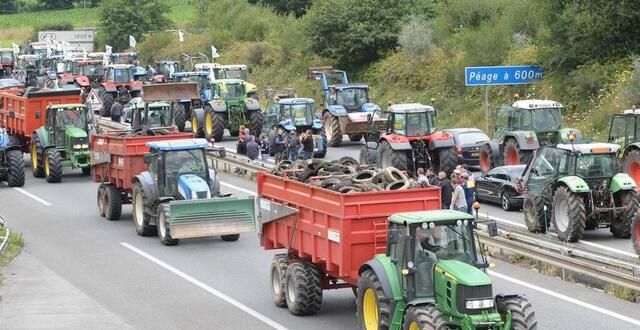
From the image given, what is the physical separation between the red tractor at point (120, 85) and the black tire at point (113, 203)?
2880cm

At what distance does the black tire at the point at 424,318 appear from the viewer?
1552 cm

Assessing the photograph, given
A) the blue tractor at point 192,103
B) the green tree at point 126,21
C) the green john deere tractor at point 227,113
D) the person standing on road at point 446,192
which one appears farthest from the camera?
the green tree at point 126,21

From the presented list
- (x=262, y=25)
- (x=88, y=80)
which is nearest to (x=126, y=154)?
(x=88, y=80)

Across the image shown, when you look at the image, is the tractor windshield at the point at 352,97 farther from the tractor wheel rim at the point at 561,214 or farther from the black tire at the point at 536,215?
the tractor wheel rim at the point at 561,214

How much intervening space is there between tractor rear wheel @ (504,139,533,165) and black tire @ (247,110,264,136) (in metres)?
13.2

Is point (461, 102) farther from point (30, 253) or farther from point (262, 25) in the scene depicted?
point (262, 25)

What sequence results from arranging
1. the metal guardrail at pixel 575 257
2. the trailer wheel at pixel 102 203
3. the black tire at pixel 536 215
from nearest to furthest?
1. the metal guardrail at pixel 575 257
2. the black tire at pixel 536 215
3. the trailer wheel at pixel 102 203

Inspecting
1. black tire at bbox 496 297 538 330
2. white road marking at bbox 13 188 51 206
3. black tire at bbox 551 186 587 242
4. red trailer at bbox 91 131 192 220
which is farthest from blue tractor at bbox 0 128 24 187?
black tire at bbox 496 297 538 330

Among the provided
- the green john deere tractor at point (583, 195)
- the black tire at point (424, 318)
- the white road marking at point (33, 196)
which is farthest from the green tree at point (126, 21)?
the black tire at point (424, 318)

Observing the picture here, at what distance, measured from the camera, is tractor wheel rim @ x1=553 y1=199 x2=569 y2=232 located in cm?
2528

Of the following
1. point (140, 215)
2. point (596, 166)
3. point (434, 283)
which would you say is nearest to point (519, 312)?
point (434, 283)

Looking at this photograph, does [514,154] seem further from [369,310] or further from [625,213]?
[369,310]

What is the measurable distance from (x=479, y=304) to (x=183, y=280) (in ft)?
28.6

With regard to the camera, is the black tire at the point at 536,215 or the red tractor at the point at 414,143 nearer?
the black tire at the point at 536,215
